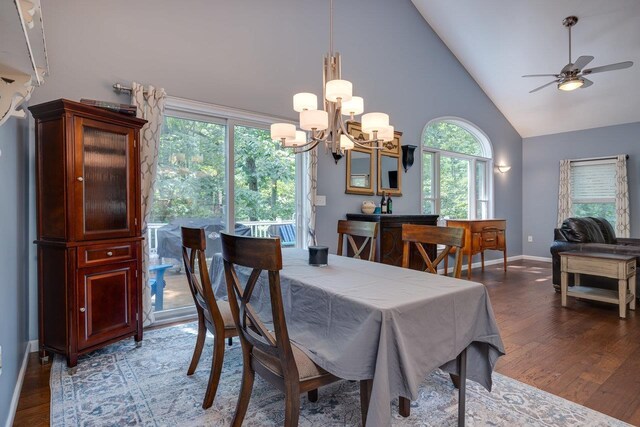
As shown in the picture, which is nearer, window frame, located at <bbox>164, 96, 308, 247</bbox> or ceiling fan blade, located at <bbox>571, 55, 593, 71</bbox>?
window frame, located at <bbox>164, 96, 308, 247</bbox>

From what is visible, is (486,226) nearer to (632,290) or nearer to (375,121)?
(632,290)

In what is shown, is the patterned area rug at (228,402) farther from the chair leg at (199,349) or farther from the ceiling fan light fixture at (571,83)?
the ceiling fan light fixture at (571,83)

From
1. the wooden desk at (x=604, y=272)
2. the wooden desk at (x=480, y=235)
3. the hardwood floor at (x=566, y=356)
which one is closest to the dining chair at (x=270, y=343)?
the hardwood floor at (x=566, y=356)

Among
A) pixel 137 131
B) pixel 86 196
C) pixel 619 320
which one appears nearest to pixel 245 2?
pixel 137 131

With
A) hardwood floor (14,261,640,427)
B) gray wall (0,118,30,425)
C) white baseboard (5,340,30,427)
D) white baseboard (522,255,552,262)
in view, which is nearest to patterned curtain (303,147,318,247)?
hardwood floor (14,261,640,427)

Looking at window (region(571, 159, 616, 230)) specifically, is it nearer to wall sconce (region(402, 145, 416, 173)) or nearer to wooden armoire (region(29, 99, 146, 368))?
wall sconce (region(402, 145, 416, 173))

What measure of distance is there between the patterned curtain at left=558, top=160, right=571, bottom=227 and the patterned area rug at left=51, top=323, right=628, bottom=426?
19.1 feet

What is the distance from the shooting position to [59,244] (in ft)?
7.20

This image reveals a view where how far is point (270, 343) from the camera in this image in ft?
4.33

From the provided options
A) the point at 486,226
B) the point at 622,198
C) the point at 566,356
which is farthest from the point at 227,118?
the point at 622,198

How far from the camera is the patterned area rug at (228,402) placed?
5.49 feet

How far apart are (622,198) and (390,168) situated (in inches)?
174

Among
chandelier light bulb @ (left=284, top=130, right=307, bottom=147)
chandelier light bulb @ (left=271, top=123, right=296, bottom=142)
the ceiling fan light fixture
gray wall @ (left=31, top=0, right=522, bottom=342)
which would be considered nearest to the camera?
chandelier light bulb @ (left=271, top=123, right=296, bottom=142)

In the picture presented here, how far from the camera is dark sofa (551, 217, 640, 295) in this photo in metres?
3.64
